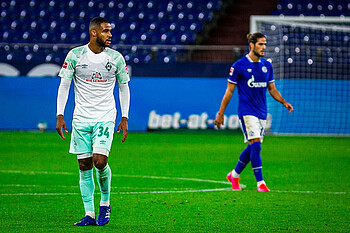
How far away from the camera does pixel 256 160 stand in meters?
8.47

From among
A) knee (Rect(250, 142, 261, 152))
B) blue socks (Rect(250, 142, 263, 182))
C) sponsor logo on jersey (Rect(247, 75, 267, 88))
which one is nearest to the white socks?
blue socks (Rect(250, 142, 263, 182))

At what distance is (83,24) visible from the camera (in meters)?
24.7

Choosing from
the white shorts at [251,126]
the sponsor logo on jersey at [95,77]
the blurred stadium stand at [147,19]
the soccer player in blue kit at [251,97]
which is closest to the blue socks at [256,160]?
the soccer player in blue kit at [251,97]

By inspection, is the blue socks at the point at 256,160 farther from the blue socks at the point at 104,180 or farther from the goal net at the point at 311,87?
the goal net at the point at 311,87

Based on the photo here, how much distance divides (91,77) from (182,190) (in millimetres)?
3082

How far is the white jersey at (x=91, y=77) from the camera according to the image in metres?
5.86

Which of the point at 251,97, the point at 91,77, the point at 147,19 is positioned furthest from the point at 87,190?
the point at 147,19

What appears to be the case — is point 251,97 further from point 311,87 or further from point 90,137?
point 311,87

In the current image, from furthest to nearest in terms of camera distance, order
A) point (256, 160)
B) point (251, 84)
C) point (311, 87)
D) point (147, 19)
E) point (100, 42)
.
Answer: point (147, 19), point (311, 87), point (251, 84), point (256, 160), point (100, 42)

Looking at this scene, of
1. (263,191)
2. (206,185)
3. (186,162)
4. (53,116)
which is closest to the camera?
(263,191)

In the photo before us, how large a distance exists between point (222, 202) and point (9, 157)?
22.8ft

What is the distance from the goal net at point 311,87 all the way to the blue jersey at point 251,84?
11350mm

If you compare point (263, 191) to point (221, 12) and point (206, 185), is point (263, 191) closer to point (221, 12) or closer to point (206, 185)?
point (206, 185)

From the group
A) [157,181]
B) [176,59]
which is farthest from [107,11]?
[157,181]
